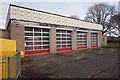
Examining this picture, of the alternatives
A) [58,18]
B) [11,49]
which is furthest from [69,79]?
[58,18]

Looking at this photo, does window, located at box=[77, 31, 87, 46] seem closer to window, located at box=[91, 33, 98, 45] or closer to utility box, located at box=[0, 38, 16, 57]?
window, located at box=[91, 33, 98, 45]

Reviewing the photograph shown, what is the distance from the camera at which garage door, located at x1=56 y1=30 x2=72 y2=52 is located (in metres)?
23.5

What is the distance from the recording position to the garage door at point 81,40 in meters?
27.9

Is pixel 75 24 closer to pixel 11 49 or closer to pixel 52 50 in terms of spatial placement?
pixel 52 50

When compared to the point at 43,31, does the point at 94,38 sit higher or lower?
lower

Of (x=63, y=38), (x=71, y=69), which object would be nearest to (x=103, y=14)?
(x=63, y=38)

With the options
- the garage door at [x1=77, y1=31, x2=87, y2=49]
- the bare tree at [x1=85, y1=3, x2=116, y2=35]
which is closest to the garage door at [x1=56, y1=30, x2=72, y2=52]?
the garage door at [x1=77, y1=31, x2=87, y2=49]

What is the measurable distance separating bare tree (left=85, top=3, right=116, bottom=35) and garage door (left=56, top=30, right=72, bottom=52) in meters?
30.3

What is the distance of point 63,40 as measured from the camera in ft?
79.8

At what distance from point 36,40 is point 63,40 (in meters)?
5.53

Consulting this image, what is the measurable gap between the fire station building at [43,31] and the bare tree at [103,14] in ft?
83.9

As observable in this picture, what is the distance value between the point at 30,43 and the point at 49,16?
5.24 meters

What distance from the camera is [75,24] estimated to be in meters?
27.6

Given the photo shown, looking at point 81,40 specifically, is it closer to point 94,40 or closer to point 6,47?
point 94,40
